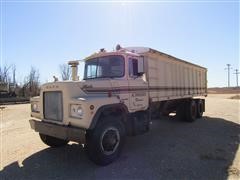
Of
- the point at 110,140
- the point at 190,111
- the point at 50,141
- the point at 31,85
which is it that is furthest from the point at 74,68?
the point at 31,85

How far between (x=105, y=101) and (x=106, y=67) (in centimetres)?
154

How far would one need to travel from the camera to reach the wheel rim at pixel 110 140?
18.1 ft

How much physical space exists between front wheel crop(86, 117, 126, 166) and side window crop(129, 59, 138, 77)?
4.89 feet

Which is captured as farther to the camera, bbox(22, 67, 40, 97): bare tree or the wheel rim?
bbox(22, 67, 40, 97): bare tree

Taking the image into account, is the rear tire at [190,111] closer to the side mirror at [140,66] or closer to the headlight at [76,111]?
the side mirror at [140,66]

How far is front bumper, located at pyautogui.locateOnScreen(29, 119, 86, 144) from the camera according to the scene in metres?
5.01

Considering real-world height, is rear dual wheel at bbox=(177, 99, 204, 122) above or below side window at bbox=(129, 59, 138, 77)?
below

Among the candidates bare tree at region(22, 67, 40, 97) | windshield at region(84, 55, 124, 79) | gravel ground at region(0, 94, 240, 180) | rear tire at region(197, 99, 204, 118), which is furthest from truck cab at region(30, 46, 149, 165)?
bare tree at region(22, 67, 40, 97)

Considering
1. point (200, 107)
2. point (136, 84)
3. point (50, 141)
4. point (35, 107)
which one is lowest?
point (50, 141)

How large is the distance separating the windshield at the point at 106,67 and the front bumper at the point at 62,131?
1984 millimetres

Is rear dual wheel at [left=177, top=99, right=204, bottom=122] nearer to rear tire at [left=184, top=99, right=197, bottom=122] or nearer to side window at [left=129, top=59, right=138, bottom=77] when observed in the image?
rear tire at [left=184, top=99, right=197, bottom=122]

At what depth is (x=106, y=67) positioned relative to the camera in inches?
265

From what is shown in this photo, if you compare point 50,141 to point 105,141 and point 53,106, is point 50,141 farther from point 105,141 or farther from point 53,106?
point 105,141

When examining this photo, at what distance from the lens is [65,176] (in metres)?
4.90
